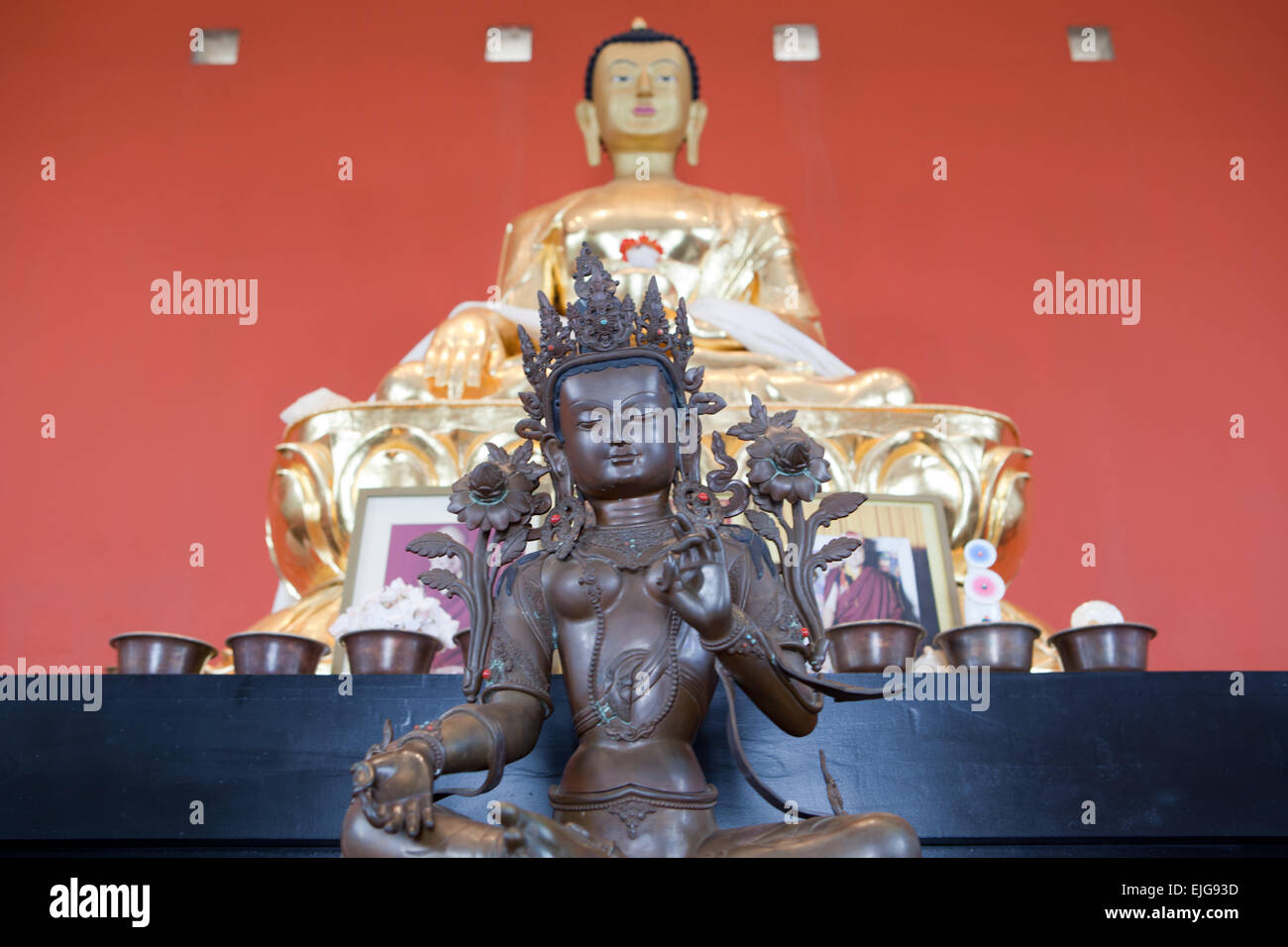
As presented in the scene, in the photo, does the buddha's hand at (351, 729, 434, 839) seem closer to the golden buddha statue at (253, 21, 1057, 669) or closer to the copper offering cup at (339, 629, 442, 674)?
the copper offering cup at (339, 629, 442, 674)

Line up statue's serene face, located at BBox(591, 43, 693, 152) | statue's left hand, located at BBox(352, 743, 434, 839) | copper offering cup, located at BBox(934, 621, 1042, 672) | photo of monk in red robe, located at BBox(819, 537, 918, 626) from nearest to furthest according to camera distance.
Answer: statue's left hand, located at BBox(352, 743, 434, 839)
copper offering cup, located at BBox(934, 621, 1042, 672)
photo of monk in red robe, located at BBox(819, 537, 918, 626)
statue's serene face, located at BBox(591, 43, 693, 152)

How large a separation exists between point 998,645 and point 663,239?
2.21 m

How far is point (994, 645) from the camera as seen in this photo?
6.14 feet

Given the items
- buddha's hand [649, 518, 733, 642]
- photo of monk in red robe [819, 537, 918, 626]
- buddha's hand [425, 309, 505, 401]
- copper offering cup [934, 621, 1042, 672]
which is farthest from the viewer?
buddha's hand [425, 309, 505, 401]

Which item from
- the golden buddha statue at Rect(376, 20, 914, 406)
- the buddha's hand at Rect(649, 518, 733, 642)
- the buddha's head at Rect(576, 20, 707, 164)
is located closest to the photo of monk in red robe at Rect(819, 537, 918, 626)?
the golden buddha statue at Rect(376, 20, 914, 406)

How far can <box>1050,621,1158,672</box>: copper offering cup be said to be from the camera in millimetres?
1878

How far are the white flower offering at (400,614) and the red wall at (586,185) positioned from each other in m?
1.74

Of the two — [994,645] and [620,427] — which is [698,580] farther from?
[994,645]

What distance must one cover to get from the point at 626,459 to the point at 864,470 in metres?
1.51

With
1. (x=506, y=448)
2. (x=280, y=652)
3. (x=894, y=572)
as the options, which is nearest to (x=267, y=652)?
(x=280, y=652)

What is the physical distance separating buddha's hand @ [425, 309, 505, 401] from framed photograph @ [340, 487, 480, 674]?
32cm

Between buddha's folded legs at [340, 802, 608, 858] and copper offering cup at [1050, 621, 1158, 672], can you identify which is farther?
Result: copper offering cup at [1050, 621, 1158, 672]

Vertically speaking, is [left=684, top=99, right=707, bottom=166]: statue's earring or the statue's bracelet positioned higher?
[left=684, top=99, right=707, bottom=166]: statue's earring
